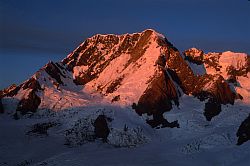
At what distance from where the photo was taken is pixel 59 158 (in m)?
119

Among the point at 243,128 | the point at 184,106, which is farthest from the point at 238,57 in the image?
the point at 243,128

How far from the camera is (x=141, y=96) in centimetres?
16275

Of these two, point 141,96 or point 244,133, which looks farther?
point 141,96

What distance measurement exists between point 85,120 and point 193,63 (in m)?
65.0

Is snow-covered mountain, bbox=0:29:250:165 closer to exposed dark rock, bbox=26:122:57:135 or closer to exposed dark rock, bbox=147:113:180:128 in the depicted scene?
exposed dark rock, bbox=147:113:180:128

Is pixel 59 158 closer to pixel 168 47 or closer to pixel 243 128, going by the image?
pixel 243 128

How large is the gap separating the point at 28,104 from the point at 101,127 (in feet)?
128

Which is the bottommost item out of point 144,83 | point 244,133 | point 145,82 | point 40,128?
point 244,133

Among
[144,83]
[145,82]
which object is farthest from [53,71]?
[145,82]

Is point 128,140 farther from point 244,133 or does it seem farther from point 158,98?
point 244,133

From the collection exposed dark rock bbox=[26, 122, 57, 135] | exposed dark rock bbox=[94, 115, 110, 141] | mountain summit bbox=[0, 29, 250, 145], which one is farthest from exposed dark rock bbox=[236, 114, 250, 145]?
exposed dark rock bbox=[26, 122, 57, 135]

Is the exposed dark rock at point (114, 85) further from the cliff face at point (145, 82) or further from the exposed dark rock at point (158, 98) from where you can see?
the exposed dark rock at point (158, 98)

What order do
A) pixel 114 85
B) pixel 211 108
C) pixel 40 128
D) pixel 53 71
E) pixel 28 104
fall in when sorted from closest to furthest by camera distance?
pixel 40 128 → pixel 211 108 → pixel 28 104 → pixel 114 85 → pixel 53 71

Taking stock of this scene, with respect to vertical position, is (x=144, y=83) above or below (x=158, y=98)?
above
